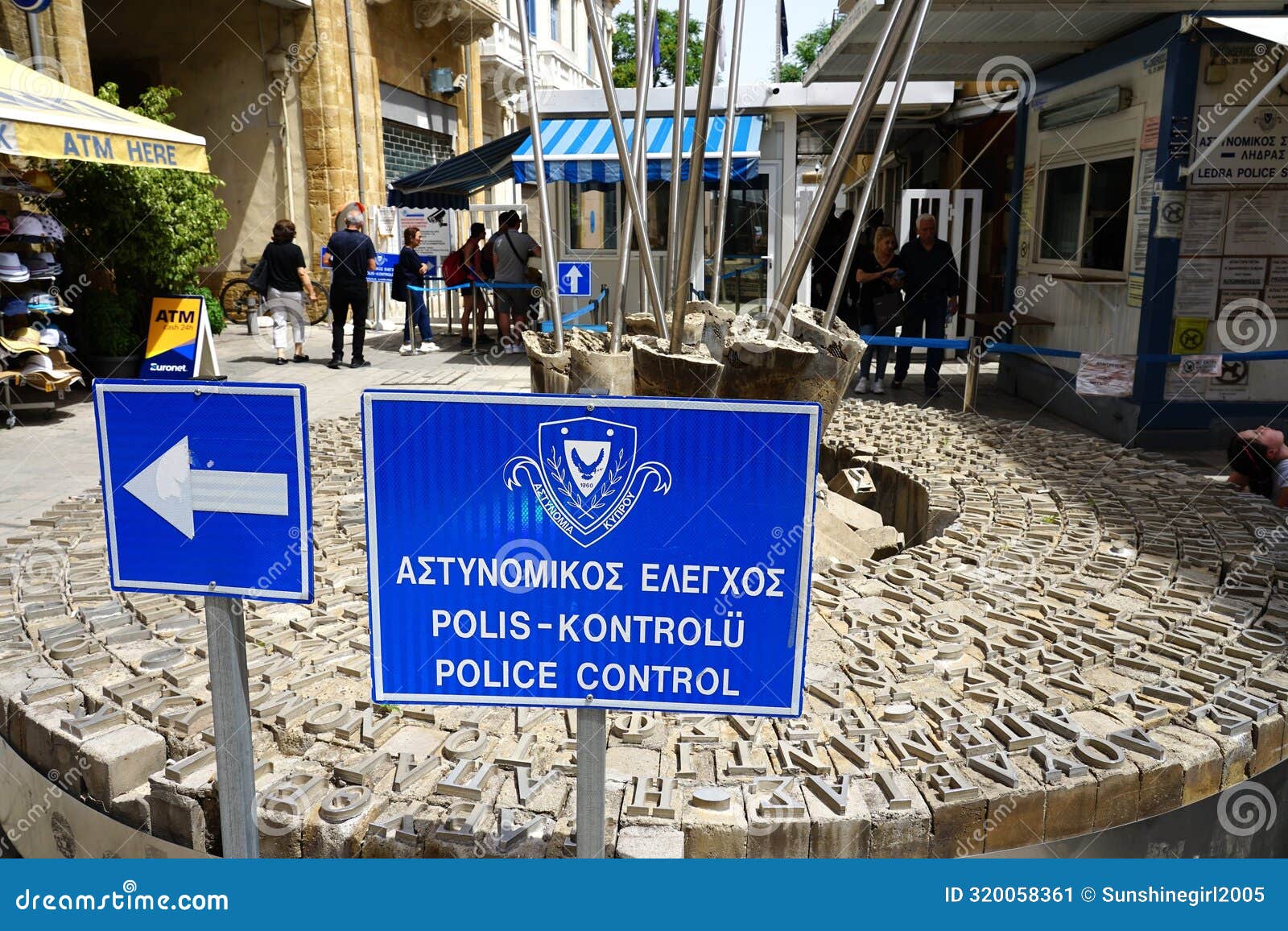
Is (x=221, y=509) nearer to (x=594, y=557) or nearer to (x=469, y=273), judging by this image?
(x=594, y=557)

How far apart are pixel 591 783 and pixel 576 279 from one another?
1008 cm

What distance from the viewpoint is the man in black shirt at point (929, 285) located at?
10.3 meters

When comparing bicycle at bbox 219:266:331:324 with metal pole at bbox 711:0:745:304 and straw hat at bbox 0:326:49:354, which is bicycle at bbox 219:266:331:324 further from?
metal pole at bbox 711:0:745:304

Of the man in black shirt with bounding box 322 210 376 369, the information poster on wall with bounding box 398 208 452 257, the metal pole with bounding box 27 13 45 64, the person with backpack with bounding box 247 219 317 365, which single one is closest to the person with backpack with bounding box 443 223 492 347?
the man in black shirt with bounding box 322 210 376 369

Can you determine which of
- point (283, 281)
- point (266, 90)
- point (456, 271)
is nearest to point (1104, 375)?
point (283, 281)

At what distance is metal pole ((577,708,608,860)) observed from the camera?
204cm

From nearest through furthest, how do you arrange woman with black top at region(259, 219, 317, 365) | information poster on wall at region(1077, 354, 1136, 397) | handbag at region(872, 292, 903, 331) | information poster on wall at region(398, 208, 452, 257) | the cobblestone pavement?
the cobblestone pavement → information poster on wall at region(1077, 354, 1136, 397) → handbag at region(872, 292, 903, 331) → woman with black top at region(259, 219, 317, 365) → information poster on wall at region(398, 208, 452, 257)

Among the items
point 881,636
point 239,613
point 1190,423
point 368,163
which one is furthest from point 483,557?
point 368,163

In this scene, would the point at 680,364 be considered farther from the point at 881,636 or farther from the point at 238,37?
the point at 238,37

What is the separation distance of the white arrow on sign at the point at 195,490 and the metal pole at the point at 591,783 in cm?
78

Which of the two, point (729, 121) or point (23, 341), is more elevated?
point (729, 121)

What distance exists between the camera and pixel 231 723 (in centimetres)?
220

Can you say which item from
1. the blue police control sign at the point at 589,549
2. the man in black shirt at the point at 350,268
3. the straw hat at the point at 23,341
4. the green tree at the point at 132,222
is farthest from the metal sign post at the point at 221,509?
the man in black shirt at the point at 350,268

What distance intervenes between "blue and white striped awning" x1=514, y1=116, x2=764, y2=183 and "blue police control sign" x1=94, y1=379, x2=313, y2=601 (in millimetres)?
9362
